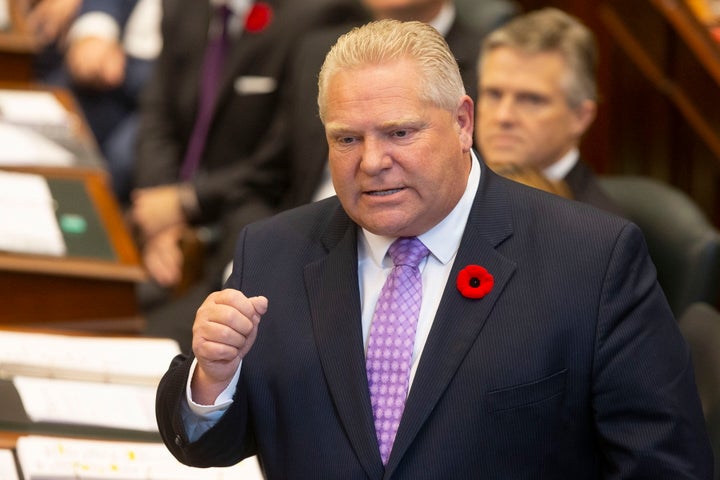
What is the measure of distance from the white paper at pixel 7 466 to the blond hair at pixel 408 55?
2.77 ft

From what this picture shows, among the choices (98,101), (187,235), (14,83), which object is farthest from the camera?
(98,101)

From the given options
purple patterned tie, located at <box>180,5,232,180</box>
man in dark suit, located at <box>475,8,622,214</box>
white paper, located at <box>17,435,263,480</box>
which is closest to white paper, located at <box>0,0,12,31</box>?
purple patterned tie, located at <box>180,5,232,180</box>

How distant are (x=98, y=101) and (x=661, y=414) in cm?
354

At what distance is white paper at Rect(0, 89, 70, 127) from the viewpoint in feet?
12.8

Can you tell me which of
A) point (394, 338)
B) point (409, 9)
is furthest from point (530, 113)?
point (394, 338)

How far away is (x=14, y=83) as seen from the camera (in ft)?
14.5

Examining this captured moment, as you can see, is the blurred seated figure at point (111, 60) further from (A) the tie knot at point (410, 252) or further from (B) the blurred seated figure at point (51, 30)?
(A) the tie knot at point (410, 252)

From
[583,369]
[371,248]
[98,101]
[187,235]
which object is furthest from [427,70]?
[98,101]

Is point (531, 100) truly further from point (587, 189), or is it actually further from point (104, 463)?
point (104, 463)

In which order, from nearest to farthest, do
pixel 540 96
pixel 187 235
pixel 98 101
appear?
pixel 540 96
pixel 187 235
pixel 98 101

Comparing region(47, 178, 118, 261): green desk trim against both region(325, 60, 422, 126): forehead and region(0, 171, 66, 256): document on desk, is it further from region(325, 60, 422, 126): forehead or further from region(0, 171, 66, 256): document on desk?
region(325, 60, 422, 126): forehead

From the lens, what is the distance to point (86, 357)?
2.51 metres

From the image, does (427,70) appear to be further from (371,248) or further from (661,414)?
(661,414)

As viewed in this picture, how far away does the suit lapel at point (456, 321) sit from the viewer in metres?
1.72
